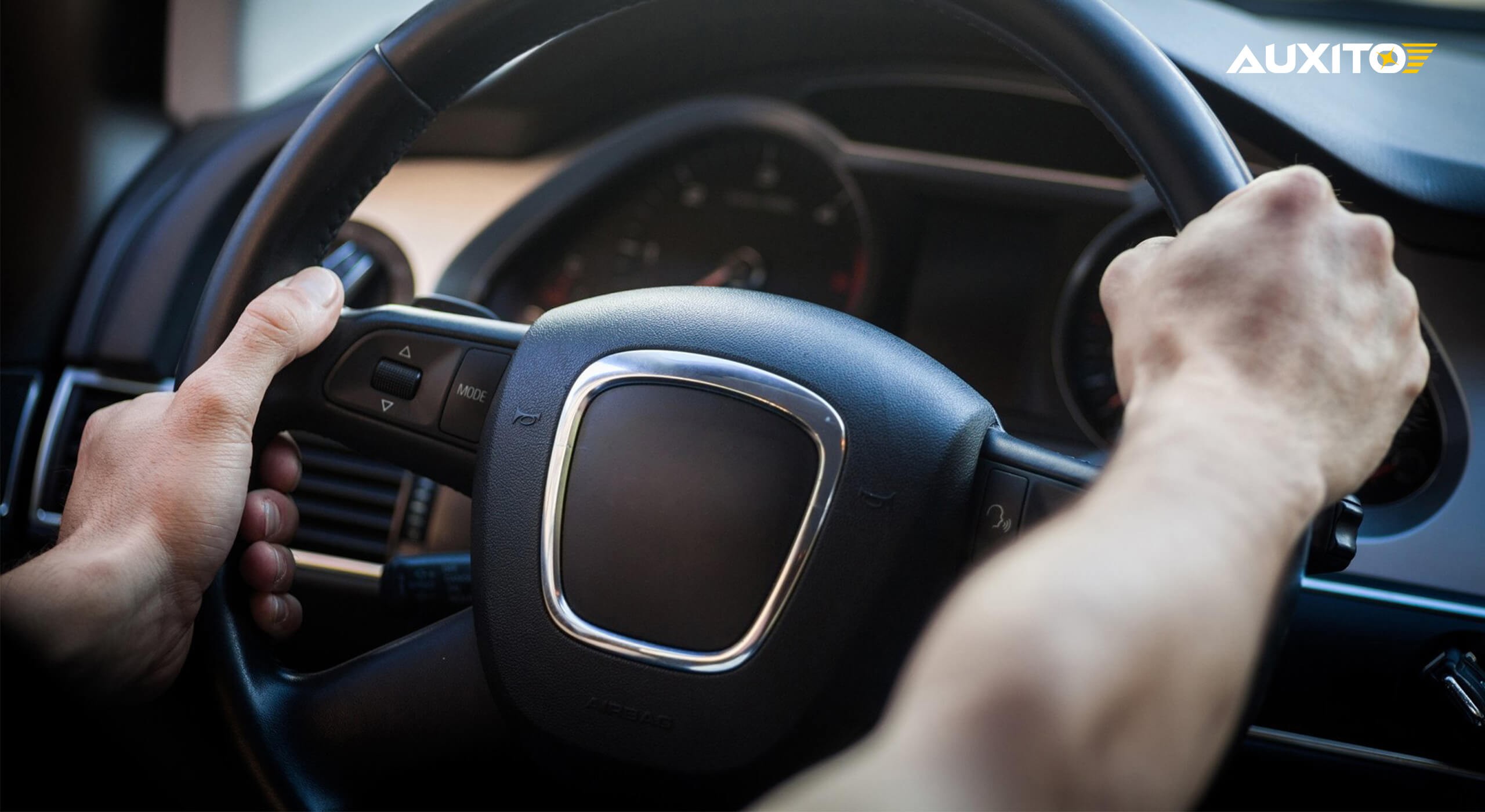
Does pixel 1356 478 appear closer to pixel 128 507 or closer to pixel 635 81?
pixel 128 507

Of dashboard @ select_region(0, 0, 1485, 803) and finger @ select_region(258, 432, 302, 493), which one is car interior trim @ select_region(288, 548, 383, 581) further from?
finger @ select_region(258, 432, 302, 493)

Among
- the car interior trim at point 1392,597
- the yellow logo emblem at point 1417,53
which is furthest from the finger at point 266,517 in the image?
the yellow logo emblem at point 1417,53

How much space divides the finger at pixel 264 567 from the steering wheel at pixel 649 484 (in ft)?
0.05

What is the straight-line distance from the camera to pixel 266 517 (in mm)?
894

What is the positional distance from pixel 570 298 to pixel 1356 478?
1273 mm

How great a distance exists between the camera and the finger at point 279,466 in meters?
0.93

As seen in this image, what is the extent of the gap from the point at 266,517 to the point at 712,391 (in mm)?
381

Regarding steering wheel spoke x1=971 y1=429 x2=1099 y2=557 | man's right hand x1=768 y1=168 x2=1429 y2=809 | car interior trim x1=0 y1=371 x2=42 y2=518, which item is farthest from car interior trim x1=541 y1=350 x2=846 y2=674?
car interior trim x1=0 y1=371 x2=42 y2=518

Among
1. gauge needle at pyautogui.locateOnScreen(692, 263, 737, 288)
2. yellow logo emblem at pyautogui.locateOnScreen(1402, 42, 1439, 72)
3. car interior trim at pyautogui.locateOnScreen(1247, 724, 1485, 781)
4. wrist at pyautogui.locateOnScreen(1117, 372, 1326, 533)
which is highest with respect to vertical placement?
yellow logo emblem at pyautogui.locateOnScreen(1402, 42, 1439, 72)

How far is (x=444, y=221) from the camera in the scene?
160cm

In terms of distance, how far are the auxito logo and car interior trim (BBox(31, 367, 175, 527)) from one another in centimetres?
136

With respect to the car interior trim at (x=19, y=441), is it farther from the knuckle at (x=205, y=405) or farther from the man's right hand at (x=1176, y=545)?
the man's right hand at (x=1176, y=545)

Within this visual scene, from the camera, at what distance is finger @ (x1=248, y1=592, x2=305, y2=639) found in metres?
0.90

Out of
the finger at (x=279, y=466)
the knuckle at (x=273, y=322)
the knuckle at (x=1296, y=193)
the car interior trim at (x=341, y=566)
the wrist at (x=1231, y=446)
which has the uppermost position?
the knuckle at (x=1296, y=193)
